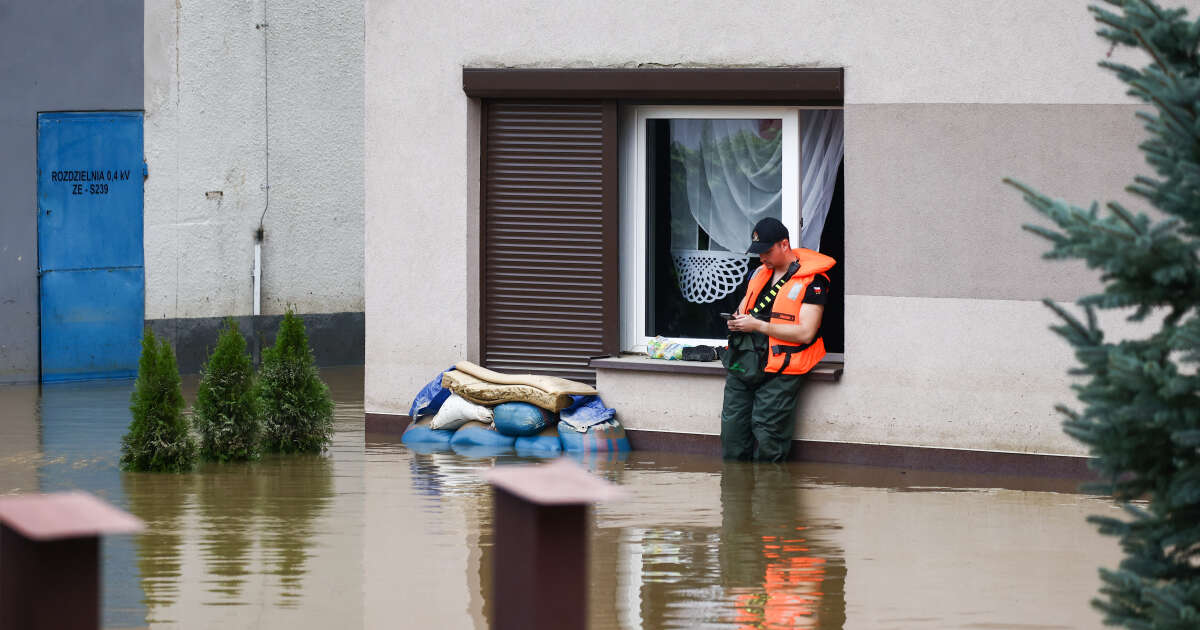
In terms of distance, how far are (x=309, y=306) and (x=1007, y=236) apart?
9.30 metres

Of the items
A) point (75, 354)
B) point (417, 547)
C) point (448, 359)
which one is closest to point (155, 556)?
point (417, 547)

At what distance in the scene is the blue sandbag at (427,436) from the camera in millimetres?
12078

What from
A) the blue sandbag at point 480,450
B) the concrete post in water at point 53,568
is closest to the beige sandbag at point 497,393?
the blue sandbag at point 480,450

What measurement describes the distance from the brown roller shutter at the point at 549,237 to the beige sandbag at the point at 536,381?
0.36 m

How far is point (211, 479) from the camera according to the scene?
34.5ft

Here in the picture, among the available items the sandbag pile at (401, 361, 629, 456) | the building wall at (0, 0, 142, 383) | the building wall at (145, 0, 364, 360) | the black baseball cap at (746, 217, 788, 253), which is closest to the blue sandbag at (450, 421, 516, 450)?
the sandbag pile at (401, 361, 629, 456)

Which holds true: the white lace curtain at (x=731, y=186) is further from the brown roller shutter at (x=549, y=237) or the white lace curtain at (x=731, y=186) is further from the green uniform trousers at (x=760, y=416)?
the green uniform trousers at (x=760, y=416)

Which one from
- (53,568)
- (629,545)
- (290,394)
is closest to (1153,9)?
(53,568)

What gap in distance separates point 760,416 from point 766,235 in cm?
126

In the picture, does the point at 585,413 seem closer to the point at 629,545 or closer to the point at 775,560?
the point at 629,545

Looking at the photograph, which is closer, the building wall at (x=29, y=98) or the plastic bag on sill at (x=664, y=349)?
the plastic bag on sill at (x=664, y=349)

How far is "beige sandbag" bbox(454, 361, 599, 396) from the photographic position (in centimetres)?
1172

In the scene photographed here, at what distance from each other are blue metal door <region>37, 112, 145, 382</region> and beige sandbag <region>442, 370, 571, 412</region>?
5873mm

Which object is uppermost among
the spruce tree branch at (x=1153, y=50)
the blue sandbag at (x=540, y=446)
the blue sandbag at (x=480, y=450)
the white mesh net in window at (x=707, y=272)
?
the spruce tree branch at (x=1153, y=50)
